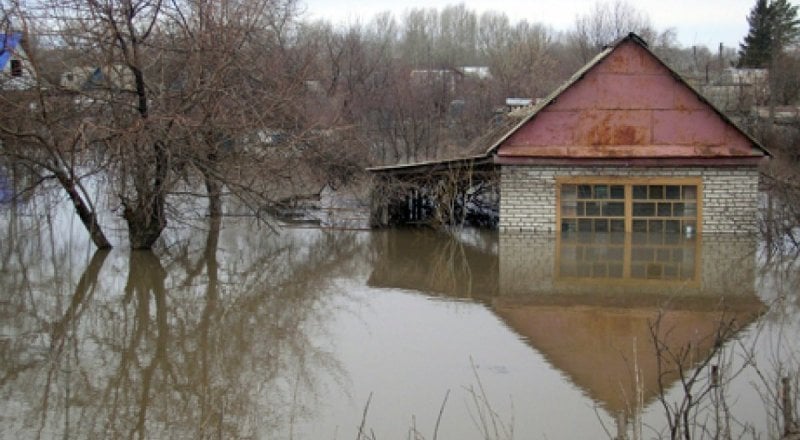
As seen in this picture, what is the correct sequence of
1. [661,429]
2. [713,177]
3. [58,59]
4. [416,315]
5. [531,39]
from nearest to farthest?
[661,429]
[416,315]
[58,59]
[713,177]
[531,39]

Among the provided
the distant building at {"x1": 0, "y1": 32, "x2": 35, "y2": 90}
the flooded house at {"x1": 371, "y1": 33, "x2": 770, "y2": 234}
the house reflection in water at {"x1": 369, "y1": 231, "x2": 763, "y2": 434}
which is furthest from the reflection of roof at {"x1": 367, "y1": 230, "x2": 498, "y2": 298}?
the distant building at {"x1": 0, "y1": 32, "x2": 35, "y2": 90}

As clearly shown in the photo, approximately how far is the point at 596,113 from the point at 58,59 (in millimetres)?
12929

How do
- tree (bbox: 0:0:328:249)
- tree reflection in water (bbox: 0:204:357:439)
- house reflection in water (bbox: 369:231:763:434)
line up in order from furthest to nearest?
tree (bbox: 0:0:328:249) < house reflection in water (bbox: 369:231:763:434) < tree reflection in water (bbox: 0:204:357:439)

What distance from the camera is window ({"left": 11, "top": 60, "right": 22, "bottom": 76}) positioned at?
15.8 meters

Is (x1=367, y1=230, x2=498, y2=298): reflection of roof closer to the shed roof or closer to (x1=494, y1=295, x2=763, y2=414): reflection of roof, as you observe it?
(x1=494, y1=295, x2=763, y2=414): reflection of roof

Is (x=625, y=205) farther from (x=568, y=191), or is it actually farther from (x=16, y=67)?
(x=16, y=67)

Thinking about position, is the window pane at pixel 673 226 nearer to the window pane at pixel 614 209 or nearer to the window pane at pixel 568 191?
the window pane at pixel 614 209

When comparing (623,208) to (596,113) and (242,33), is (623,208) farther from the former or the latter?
→ (242,33)

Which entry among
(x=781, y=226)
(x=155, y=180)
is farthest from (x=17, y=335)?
(x=781, y=226)

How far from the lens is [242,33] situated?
1780cm

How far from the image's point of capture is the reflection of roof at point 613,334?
843 cm

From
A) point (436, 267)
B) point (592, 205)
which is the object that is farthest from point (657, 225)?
point (436, 267)

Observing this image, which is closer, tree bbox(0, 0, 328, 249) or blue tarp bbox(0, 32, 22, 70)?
blue tarp bbox(0, 32, 22, 70)

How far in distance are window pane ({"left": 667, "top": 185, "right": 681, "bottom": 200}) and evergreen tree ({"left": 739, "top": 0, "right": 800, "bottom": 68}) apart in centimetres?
4062
